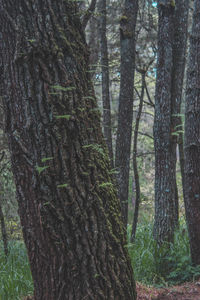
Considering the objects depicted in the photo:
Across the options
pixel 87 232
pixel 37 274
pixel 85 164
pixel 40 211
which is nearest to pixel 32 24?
pixel 85 164

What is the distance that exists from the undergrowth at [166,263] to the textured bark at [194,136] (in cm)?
26

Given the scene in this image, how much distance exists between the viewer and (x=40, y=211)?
250 cm

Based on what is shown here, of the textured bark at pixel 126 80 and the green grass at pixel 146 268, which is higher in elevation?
the textured bark at pixel 126 80

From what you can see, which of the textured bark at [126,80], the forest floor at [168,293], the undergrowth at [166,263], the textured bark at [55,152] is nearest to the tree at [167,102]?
the undergrowth at [166,263]

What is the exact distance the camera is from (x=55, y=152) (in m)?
2.47

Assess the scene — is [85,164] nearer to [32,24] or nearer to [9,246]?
[32,24]

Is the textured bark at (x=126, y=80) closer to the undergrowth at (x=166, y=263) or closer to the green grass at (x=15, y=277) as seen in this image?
the undergrowth at (x=166, y=263)

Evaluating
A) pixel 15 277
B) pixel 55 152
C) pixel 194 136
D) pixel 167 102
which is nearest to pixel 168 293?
pixel 194 136

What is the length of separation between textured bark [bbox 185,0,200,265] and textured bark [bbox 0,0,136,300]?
2431 millimetres

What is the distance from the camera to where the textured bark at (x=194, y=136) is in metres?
4.66

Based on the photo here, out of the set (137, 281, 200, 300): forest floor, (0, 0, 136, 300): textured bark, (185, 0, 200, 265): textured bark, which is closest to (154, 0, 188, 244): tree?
(185, 0, 200, 265): textured bark

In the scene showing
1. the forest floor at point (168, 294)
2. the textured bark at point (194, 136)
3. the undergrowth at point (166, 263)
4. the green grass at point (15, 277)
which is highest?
the textured bark at point (194, 136)

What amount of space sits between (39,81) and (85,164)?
738 mm

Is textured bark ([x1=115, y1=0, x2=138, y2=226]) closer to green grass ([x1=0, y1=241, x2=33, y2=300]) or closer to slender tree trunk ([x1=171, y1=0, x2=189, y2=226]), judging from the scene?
slender tree trunk ([x1=171, y1=0, x2=189, y2=226])
